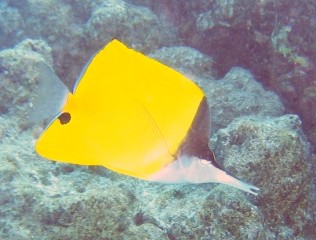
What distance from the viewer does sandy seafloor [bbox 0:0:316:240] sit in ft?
7.57

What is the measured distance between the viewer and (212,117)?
3.37m

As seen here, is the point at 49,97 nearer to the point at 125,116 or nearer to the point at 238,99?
the point at 125,116

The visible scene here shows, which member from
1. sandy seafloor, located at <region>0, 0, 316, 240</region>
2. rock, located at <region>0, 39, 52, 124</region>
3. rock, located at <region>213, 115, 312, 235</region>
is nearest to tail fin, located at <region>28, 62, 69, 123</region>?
sandy seafloor, located at <region>0, 0, 316, 240</region>

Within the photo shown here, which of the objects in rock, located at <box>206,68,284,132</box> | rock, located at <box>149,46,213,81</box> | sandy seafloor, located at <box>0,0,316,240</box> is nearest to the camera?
sandy seafloor, located at <box>0,0,316,240</box>

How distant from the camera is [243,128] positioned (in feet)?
8.50

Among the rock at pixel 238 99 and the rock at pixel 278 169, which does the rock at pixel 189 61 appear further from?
the rock at pixel 278 169

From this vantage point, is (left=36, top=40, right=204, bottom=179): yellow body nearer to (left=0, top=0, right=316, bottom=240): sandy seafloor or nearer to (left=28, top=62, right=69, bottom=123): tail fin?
(left=28, top=62, right=69, bottom=123): tail fin

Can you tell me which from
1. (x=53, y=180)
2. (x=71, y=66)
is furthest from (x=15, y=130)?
(x=71, y=66)

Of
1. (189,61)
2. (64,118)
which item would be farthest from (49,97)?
(189,61)

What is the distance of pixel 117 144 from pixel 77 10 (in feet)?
14.4

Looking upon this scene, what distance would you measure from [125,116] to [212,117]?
242cm

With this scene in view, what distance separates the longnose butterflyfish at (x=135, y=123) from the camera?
1.01m

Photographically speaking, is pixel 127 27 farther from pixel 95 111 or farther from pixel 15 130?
pixel 95 111

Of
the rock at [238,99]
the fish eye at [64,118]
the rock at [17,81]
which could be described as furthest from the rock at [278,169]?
the rock at [17,81]
